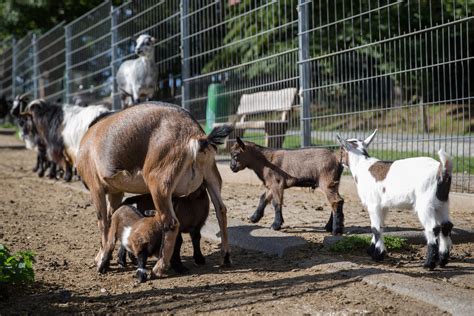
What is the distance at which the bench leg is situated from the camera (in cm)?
908

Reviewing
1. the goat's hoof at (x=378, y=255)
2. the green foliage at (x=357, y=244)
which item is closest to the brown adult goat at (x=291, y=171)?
the green foliage at (x=357, y=244)

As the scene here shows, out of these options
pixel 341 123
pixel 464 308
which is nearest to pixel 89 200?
pixel 341 123

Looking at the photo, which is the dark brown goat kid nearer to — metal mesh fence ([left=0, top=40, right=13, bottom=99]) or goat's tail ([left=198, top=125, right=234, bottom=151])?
goat's tail ([left=198, top=125, right=234, bottom=151])

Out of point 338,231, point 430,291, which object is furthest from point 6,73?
point 430,291

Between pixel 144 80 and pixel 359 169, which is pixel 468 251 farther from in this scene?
pixel 144 80

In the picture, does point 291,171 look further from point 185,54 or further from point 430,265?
point 185,54

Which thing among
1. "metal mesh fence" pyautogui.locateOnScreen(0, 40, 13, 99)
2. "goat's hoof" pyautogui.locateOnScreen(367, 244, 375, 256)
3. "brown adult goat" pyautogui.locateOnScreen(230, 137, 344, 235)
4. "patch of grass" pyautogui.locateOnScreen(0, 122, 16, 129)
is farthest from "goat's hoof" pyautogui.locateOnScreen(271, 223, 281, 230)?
"patch of grass" pyautogui.locateOnScreen(0, 122, 16, 129)

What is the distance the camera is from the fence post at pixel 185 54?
1092 centimetres

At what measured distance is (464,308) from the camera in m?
3.49

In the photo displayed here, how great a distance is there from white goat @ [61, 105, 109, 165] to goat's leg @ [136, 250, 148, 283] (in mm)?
6159

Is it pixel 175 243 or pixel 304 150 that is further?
pixel 304 150

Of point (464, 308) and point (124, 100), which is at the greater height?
point (124, 100)

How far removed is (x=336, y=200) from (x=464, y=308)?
251 centimetres

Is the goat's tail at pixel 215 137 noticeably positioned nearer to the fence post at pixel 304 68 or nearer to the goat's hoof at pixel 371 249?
the goat's hoof at pixel 371 249
